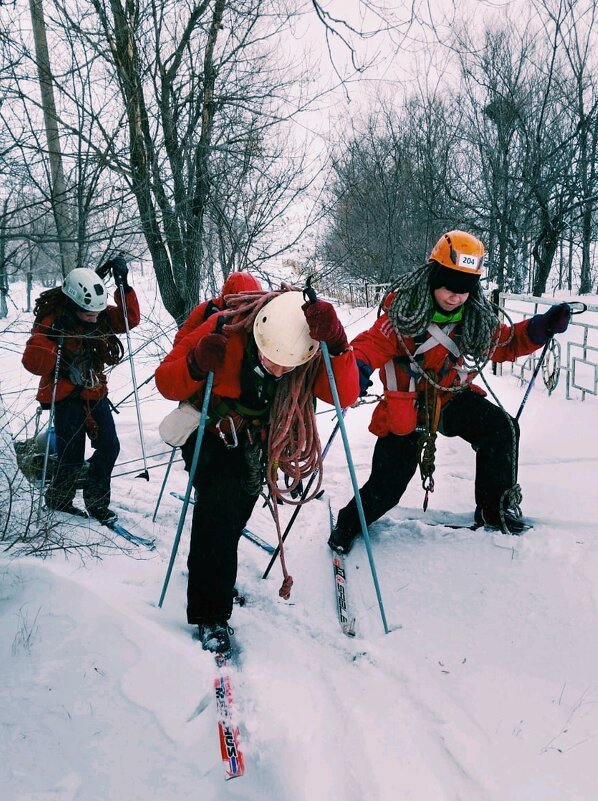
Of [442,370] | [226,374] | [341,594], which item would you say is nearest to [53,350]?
[226,374]

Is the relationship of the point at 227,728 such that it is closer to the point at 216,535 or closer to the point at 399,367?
the point at 216,535

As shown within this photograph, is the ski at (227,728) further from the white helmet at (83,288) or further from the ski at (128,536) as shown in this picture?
the white helmet at (83,288)

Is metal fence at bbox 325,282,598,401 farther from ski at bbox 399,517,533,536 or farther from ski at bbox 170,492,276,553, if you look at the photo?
ski at bbox 170,492,276,553

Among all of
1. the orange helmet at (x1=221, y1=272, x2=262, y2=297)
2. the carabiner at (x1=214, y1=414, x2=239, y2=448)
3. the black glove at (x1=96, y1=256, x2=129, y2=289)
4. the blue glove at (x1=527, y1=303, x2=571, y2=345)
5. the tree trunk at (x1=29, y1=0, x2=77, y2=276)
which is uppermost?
the tree trunk at (x1=29, y1=0, x2=77, y2=276)

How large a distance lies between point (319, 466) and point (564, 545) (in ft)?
5.20

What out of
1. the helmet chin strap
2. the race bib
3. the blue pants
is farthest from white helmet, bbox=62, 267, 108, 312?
the race bib

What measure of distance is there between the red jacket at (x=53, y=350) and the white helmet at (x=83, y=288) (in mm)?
227

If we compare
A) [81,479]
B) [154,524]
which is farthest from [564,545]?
[81,479]

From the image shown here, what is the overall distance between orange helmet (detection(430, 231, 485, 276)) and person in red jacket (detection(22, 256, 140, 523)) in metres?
2.44

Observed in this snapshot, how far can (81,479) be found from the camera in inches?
161

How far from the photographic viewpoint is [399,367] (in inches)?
129

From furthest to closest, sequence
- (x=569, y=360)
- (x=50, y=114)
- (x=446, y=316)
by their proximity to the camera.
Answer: (x=569, y=360)
(x=50, y=114)
(x=446, y=316)

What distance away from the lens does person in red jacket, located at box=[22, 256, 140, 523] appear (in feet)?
12.8

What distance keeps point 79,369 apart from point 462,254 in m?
2.93
